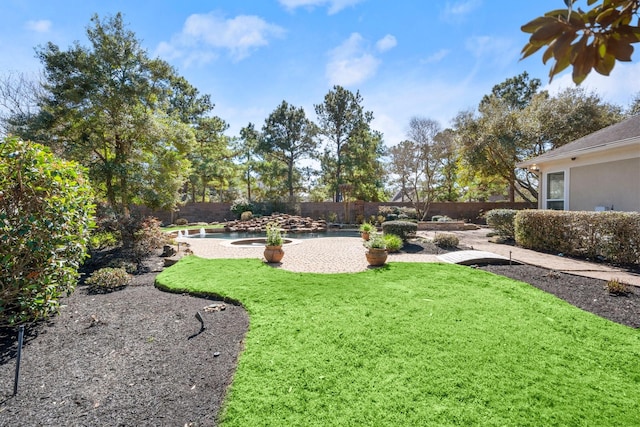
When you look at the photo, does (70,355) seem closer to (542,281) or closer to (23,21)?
(542,281)

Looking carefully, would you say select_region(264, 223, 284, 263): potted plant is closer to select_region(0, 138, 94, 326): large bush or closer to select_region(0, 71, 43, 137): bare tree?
select_region(0, 138, 94, 326): large bush

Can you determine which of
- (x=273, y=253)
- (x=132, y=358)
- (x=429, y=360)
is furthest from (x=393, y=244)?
(x=132, y=358)

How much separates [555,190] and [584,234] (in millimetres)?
5360

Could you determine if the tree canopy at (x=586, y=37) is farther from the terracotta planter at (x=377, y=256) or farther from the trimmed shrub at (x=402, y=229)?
the trimmed shrub at (x=402, y=229)

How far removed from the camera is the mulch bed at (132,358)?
2348mm

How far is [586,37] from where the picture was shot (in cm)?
103

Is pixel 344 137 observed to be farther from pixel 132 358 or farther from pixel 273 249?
pixel 132 358

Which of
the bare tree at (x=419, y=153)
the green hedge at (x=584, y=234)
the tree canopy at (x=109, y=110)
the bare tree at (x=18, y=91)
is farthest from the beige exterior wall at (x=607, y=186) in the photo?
the bare tree at (x=18, y=91)

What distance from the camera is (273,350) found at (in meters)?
3.19

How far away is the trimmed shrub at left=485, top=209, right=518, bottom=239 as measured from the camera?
1029cm

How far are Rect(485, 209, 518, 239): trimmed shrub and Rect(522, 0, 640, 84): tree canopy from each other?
35.3ft

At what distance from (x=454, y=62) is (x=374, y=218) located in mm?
13033

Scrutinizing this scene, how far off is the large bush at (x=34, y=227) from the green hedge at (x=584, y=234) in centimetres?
1030

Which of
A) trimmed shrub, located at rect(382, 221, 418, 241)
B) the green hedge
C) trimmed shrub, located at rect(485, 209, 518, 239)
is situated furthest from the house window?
trimmed shrub, located at rect(382, 221, 418, 241)
